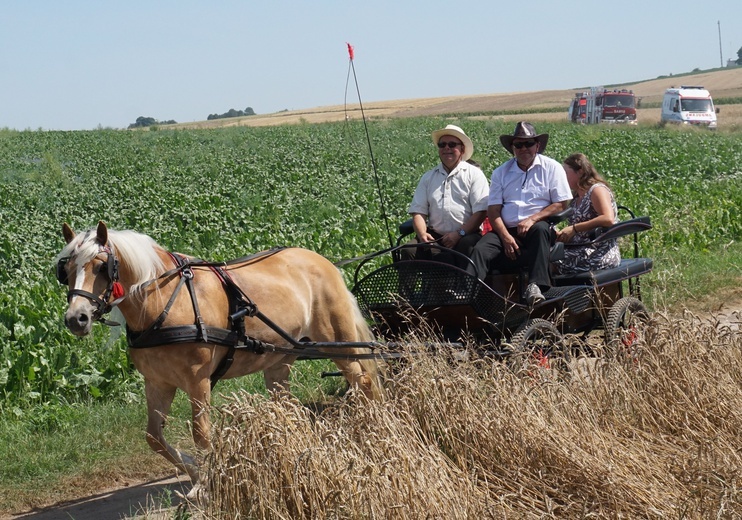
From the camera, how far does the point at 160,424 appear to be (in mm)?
5645

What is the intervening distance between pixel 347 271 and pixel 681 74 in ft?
385

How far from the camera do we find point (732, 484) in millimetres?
4094

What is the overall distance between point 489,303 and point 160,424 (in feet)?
8.56

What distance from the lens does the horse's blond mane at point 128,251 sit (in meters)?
5.19

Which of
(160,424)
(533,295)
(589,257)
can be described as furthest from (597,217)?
(160,424)

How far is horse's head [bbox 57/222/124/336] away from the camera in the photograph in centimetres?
508

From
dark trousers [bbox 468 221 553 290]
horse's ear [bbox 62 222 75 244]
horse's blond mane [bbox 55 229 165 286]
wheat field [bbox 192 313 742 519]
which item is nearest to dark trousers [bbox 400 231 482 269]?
dark trousers [bbox 468 221 553 290]

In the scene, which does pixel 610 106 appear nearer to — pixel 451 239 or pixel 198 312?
pixel 451 239

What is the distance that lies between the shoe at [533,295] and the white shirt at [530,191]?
750 mm

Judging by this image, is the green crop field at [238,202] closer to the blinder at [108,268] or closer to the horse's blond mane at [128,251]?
the horse's blond mane at [128,251]

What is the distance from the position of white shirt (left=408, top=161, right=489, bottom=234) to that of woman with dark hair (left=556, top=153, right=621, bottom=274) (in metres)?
0.81

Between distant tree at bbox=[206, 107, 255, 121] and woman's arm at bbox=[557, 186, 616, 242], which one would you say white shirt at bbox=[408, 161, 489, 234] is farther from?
distant tree at bbox=[206, 107, 255, 121]

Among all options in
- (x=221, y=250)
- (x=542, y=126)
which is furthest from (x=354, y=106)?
(x=221, y=250)

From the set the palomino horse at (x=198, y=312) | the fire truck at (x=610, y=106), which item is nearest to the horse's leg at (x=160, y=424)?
the palomino horse at (x=198, y=312)
